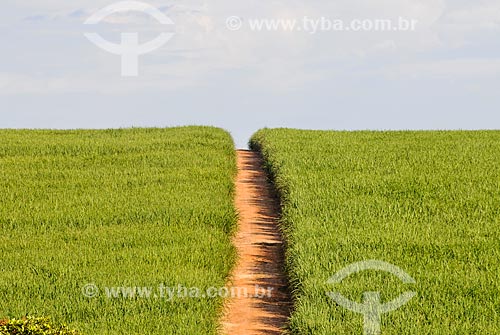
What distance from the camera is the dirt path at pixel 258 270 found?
416 inches

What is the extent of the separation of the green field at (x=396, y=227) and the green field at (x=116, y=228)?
1.48 m

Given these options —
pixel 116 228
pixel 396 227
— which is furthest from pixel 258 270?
pixel 116 228

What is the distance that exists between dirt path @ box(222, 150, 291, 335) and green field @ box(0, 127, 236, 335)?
1.13ft

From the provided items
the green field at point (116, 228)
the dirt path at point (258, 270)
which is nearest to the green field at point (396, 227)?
the dirt path at point (258, 270)

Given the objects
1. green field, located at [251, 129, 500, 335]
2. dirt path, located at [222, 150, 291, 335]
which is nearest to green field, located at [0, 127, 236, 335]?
dirt path, located at [222, 150, 291, 335]

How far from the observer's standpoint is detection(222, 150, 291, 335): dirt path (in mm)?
10570

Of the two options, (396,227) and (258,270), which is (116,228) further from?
(396,227)

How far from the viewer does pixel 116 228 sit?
1451 cm

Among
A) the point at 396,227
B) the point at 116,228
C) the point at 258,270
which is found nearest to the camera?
the point at 258,270

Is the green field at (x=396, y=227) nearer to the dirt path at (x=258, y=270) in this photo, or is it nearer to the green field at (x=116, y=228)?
the dirt path at (x=258, y=270)

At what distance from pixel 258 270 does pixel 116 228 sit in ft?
10.8

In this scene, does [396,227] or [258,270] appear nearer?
[258,270]

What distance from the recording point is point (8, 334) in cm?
743

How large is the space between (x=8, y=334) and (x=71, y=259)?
5119 millimetres
